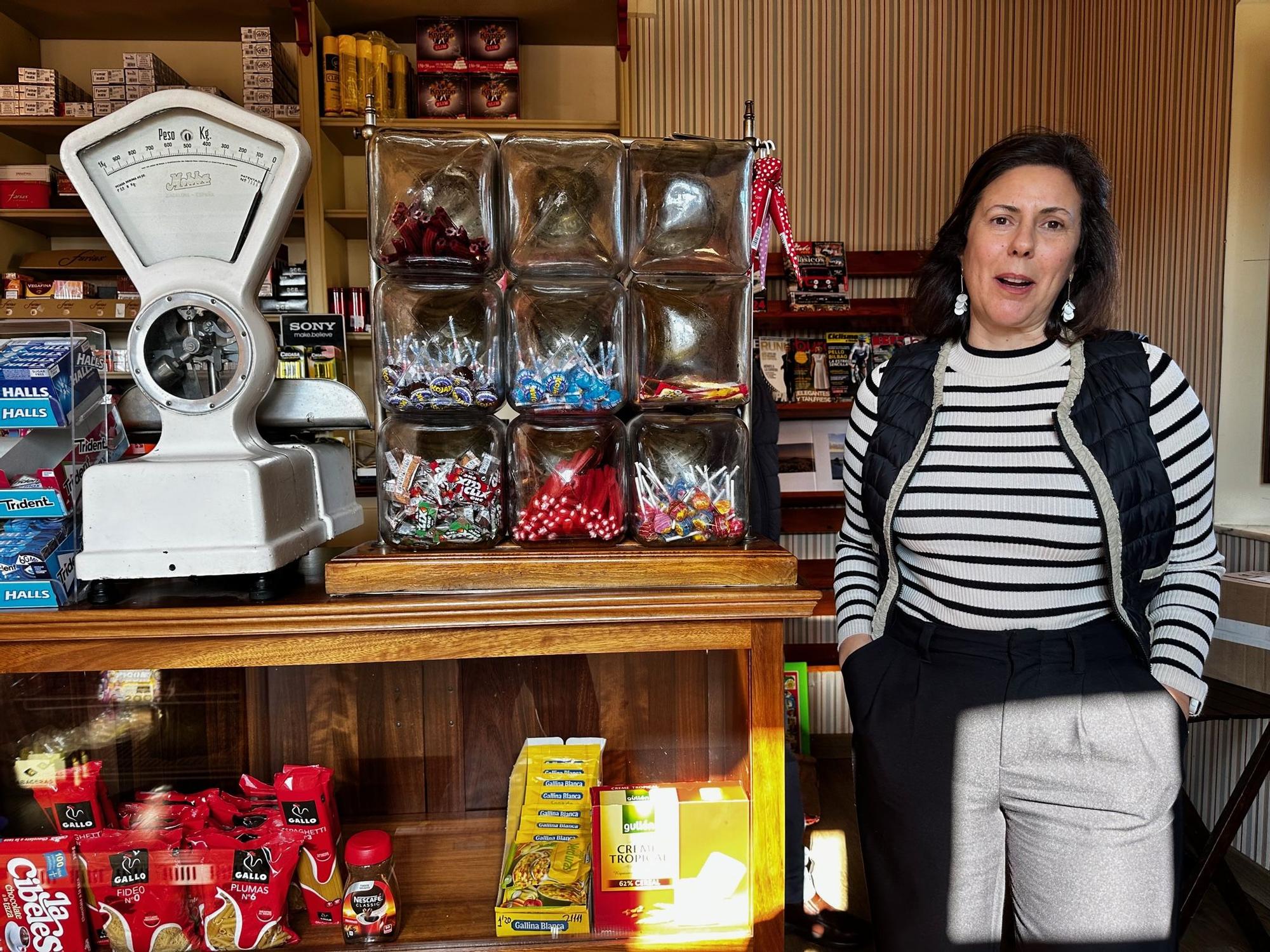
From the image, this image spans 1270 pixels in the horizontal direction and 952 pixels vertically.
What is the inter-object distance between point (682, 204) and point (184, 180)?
649 millimetres

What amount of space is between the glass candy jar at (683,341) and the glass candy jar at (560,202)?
88 mm

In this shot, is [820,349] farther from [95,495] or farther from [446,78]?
[95,495]

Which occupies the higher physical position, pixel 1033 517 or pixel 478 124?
pixel 478 124

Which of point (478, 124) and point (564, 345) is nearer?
point (564, 345)

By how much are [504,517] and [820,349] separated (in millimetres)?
2491

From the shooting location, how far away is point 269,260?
1.15 metres

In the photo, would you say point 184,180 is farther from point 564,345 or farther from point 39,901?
point 39,901

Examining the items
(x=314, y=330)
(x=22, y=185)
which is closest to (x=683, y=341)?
(x=314, y=330)

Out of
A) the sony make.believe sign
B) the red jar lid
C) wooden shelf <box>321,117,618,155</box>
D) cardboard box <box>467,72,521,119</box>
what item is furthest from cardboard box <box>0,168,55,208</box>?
the red jar lid

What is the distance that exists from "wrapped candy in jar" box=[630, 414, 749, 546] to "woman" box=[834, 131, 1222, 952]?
0.26 m

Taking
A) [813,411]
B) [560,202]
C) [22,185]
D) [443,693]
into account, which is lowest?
[443,693]

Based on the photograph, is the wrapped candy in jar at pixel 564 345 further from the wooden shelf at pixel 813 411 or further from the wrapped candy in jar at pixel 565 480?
the wooden shelf at pixel 813 411

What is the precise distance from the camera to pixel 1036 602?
117 centimetres

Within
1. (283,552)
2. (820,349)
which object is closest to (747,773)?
(283,552)
